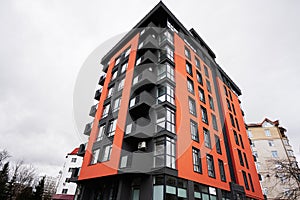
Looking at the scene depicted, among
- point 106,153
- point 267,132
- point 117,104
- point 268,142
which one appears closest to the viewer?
point 106,153

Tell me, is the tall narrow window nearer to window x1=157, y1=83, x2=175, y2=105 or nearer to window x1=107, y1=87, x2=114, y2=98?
window x1=157, y1=83, x2=175, y2=105

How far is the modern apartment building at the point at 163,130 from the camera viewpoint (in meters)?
12.5

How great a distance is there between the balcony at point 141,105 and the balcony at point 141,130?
114 cm

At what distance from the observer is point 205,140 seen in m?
16.6

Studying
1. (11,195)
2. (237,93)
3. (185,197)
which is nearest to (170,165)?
(185,197)

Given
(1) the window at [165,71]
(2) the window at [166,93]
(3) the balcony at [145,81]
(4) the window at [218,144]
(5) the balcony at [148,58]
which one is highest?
(5) the balcony at [148,58]

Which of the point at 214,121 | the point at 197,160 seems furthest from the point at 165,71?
the point at 214,121

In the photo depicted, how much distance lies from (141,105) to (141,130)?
2228mm

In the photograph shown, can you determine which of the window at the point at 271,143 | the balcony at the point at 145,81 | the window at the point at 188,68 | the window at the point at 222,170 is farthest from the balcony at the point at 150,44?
the window at the point at 271,143

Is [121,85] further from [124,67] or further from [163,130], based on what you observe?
Result: [163,130]

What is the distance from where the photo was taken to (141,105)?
1472 cm

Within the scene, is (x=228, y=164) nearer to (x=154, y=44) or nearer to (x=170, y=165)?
(x=170, y=165)

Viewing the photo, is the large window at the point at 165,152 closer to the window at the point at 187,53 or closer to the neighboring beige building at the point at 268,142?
the window at the point at 187,53

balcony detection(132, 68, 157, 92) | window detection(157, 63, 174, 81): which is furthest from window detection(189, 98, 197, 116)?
balcony detection(132, 68, 157, 92)
